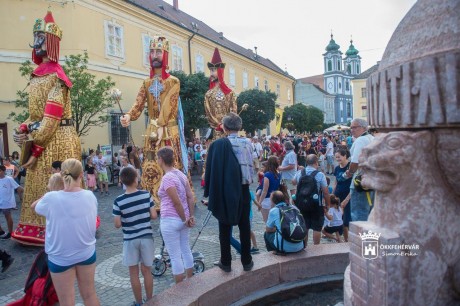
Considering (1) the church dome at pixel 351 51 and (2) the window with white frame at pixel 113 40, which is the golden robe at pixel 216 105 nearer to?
(2) the window with white frame at pixel 113 40

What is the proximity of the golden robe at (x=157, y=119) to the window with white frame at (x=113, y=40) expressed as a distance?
13.0m

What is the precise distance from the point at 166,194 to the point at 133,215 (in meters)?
0.41

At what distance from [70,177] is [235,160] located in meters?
1.48

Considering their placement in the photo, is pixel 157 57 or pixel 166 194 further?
pixel 157 57

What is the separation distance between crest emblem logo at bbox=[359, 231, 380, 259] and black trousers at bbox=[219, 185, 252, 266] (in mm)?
1613

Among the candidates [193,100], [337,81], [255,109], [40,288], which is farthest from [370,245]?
[337,81]

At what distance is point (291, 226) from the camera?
13.3 feet

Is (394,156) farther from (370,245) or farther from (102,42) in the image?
(102,42)

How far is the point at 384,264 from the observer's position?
2188mm

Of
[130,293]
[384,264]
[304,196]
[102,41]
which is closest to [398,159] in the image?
[384,264]

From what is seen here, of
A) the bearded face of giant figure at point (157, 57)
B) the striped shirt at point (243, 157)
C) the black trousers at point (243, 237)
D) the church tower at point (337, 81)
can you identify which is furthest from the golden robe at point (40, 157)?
the church tower at point (337, 81)

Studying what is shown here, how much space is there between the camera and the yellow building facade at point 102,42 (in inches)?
620

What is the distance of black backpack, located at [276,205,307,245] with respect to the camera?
401cm

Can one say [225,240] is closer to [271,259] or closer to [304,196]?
[271,259]
